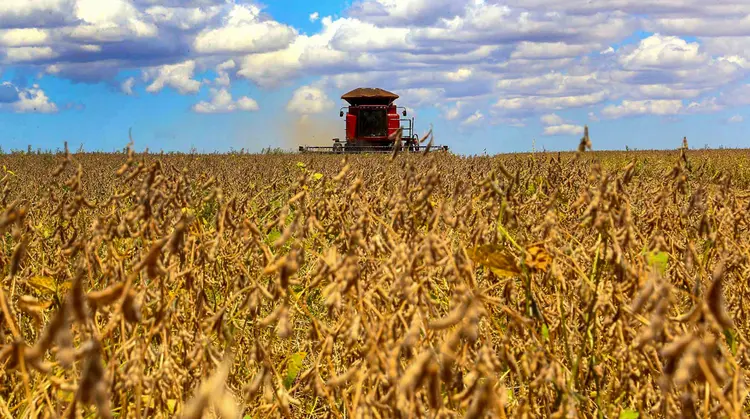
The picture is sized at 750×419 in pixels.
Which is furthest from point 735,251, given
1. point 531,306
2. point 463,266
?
point 463,266

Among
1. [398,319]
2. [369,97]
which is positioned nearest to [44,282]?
[398,319]

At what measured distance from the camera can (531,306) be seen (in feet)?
5.96

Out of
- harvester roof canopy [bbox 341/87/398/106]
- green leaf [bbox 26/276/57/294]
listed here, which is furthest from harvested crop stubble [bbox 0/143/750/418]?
harvester roof canopy [bbox 341/87/398/106]

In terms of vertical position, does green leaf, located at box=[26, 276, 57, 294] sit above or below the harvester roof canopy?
below

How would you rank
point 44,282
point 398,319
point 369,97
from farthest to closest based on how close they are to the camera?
point 369,97
point 44,282
point 398,319

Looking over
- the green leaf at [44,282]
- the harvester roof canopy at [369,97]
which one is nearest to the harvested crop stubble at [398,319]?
the green leaf at [44,282]

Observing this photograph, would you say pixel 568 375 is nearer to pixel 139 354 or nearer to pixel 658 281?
pixel 658 281

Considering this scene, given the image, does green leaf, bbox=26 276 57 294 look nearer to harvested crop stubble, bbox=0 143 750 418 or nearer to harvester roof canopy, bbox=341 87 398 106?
harvested crop stubble, bbox=0 143 750 418

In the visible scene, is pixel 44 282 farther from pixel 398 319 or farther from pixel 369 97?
pixel 369 97

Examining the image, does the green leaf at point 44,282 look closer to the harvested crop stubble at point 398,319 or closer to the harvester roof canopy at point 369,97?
the harvested crop stubble at point 398,319

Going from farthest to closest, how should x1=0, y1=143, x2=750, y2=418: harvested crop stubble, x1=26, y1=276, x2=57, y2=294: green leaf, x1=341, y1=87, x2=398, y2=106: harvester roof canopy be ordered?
x1=341, y1=87, x2=398, y2=106: harvester roof canopy
x1=26, y1=276, x2=57, y2=294: green leaf
x1=0, y1=143, x2=750, y2=418: harvested crop stubble

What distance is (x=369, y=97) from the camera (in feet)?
83.2

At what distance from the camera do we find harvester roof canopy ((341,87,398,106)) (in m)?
25.4

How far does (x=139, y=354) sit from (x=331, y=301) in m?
0.39
